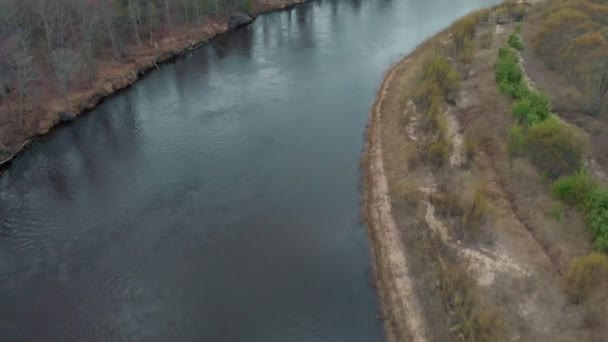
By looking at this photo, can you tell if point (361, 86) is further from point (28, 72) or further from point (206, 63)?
point (28, 72)

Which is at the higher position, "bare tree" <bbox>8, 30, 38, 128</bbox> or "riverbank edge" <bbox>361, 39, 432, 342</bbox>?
"bare tree" <bbox>8, 30, 38, 128</bbox>

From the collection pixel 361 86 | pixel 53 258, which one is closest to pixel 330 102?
pixel 361 86

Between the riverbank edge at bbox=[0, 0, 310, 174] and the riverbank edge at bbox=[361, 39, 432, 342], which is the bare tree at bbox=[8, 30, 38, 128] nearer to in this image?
the riverbank edge at bbox=[0, 0, 310, 174]

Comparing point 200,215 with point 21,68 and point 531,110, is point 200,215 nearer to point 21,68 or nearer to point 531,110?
point 21,68

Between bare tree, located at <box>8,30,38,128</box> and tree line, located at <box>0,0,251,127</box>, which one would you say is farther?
tree line, located at <box>0,0,251,127</box>

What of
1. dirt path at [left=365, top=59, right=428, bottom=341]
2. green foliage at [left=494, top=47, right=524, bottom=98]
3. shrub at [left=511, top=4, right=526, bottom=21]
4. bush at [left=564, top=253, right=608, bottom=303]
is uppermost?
shrub at [left=511, top=4, right=526, bottom=21]

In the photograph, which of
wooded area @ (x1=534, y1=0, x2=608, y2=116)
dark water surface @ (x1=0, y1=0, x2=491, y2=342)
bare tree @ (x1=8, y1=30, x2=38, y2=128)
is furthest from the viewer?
bare tree @ (x1=8, y1=30, x2=38, y2=128)

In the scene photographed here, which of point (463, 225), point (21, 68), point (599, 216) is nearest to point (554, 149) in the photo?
point (599, 216)

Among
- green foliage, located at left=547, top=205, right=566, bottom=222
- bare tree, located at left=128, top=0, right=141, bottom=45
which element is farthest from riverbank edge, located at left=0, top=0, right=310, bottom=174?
green foliage, located at left=547, top=205, right=566, bottom=222
